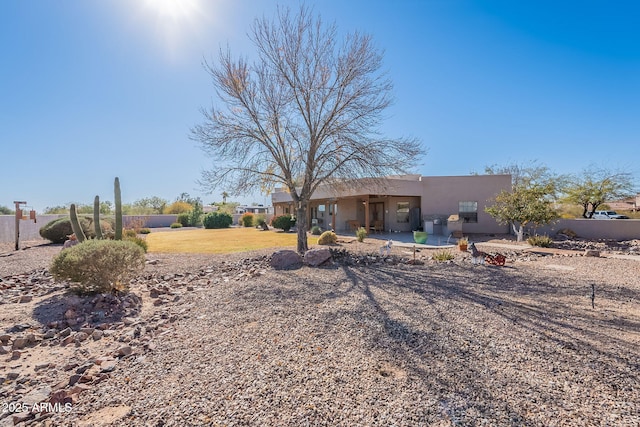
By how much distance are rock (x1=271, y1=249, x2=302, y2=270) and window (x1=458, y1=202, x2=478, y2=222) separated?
13.5 meters

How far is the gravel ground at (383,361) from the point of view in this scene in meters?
2.24

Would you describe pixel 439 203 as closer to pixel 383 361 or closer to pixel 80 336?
pixel 383 361

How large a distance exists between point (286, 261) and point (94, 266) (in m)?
4.48

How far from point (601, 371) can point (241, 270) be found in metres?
7.50

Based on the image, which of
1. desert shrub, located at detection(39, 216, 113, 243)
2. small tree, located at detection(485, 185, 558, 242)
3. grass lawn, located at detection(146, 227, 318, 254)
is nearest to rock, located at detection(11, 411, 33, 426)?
grass lawn, located at detection(146, 227, 318, 254)

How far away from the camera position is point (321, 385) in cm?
258

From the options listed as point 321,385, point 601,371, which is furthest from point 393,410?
point 601,371

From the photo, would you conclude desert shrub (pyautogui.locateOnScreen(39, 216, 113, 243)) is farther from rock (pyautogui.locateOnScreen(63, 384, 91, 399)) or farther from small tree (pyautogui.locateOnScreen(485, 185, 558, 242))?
small tree (pyautogui.locateOnScreen(485, 185, 558, 242))

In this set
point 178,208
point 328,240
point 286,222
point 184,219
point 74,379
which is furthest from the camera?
point 178,208

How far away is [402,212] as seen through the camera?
21016 mm

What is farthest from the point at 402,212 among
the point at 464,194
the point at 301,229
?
the point at 301,229

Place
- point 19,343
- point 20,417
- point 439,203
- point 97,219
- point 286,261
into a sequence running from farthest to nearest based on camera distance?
point 439,203 → point 97,219 → point 286,261 → point 19,343 → point 20,417

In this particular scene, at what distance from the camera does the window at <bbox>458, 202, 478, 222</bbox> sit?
18203 millimetres

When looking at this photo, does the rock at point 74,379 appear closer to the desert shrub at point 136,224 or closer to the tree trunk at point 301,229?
the tree trunk at point 301,229
